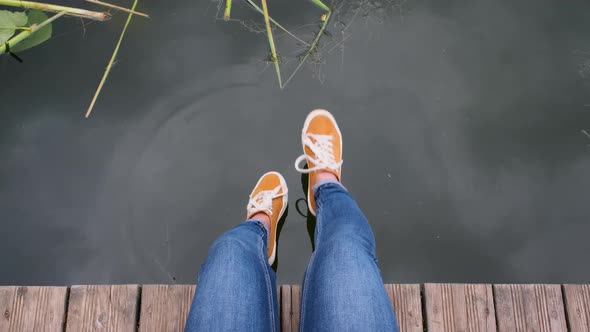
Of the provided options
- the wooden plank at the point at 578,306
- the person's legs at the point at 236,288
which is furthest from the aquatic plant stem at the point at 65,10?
the wooden plank at the point at 578,306

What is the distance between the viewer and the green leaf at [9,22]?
1.31m

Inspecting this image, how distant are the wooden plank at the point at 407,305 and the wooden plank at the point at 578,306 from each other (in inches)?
16.6

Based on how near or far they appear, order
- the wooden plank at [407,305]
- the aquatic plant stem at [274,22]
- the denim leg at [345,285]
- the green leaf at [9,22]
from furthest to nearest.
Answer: the aquatic plant stem at [274,22] < the green leaf at [9,22] < the wooden plank at [407,305] < the denim leg at [345,285]

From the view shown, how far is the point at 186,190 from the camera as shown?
57.7 inches

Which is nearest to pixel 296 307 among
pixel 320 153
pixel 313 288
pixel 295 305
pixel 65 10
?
pixel 295 305

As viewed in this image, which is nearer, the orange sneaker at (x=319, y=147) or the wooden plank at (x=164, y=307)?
the wooden plank at (x=164, y=307)

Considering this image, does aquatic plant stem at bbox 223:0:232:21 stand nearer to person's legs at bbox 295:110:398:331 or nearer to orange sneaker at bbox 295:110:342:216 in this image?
orange sneaker at bbox 295:110:342:216

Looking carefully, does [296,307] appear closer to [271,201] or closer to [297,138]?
[271,201]

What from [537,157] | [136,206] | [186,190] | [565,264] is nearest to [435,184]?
[537,157]

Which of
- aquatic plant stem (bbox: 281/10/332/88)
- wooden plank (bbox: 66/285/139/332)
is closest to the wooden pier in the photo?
wooden plank (bbox: 66/285/139/332)

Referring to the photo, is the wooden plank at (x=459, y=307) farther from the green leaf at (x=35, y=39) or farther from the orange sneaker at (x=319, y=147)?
the green leaf at (x=35, y=39)

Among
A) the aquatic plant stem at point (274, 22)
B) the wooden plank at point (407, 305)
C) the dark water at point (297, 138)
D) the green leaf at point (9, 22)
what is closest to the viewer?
the wooden plank at point (407, 305)

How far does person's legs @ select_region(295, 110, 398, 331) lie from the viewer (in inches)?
35.8

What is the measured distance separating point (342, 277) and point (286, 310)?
0.34m
